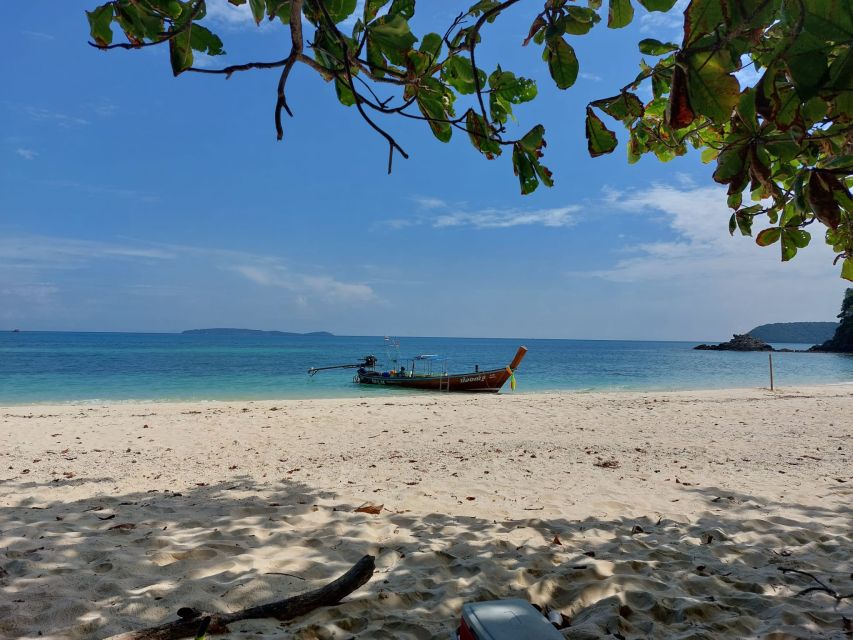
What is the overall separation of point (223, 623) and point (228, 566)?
27.7 inches

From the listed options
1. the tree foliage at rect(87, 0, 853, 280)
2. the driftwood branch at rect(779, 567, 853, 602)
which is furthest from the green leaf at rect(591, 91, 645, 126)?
the driftwood branch at rect(779, 567, 853, 602)

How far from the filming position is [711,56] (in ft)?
3.65

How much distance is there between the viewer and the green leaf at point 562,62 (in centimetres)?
147

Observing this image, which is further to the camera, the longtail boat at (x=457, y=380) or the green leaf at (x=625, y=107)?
the longtail boat at (x=457, y=380)

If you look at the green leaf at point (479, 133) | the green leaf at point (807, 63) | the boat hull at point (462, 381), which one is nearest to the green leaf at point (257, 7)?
the green leaf at point (479, 133)

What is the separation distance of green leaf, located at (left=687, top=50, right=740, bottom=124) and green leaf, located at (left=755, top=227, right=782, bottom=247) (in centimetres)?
132

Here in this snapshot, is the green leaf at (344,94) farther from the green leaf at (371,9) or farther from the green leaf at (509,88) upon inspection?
the green leaf at (509,88)

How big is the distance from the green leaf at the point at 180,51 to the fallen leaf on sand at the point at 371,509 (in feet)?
10.4

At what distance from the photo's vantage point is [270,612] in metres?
2.14

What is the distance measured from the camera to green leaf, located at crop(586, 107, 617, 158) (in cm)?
158

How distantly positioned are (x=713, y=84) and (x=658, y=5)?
0.30 metres

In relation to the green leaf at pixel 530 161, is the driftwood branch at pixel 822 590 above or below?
below

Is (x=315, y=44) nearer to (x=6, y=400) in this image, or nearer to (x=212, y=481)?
(x=212, y=481)

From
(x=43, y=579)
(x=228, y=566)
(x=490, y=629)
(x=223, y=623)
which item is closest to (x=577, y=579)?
(x=490, y=629)
